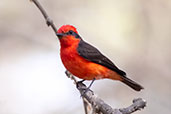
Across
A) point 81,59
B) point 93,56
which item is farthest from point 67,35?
point 93,56

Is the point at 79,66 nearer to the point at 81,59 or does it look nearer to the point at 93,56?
the point at 81,59

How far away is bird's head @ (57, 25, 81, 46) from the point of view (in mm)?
4926

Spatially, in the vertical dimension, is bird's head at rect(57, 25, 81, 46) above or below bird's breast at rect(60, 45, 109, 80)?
above

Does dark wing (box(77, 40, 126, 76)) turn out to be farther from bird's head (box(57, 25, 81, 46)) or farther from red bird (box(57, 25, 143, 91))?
bird's head (box(57, 25, 81, 46))

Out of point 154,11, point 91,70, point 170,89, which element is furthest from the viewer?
point 154,11

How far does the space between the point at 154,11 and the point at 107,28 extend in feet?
3.10

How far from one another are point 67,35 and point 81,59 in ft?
1.30

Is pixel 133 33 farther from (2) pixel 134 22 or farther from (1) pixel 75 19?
(1) pixel 75 19

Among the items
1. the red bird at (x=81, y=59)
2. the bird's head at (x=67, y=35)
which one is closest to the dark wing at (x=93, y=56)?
the red bird at (x=81, y=59)

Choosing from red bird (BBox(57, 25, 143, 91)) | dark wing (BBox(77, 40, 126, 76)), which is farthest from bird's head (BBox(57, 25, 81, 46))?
dark wing (BBox(77, 40, 126, 76))

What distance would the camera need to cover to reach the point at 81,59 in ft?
16.9

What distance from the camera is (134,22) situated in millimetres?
6844

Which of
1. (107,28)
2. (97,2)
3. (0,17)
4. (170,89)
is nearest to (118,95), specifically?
(170,89)

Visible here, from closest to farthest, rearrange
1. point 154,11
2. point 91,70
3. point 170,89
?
point 91,70, point 170,89, point 154,11
